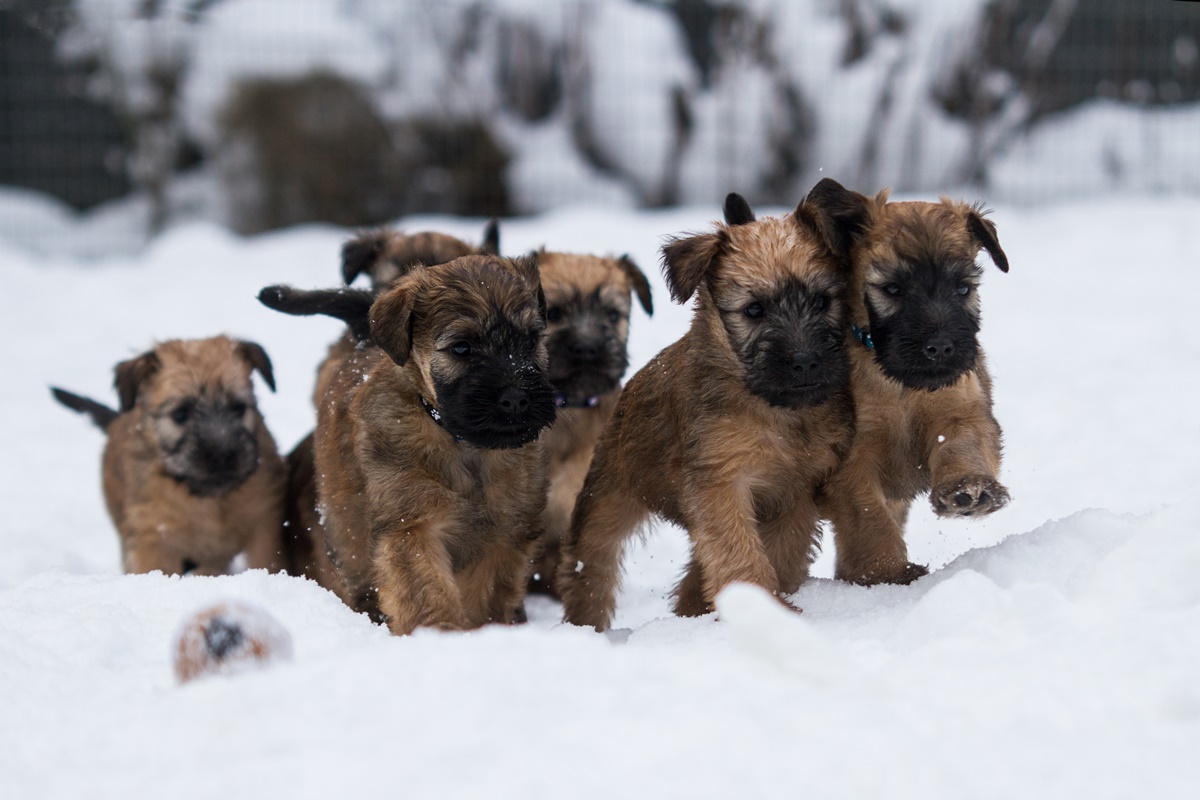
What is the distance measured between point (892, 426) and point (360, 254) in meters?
3.12

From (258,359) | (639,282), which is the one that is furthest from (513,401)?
(258,359)

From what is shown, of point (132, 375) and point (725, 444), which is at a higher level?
point (132, 375)

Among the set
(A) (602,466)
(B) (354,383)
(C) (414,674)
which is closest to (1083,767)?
(C) (414,674)

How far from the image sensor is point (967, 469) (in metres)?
4.28

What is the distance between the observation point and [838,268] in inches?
182

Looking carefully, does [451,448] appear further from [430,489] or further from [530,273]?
[530,273]

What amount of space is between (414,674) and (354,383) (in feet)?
7.94

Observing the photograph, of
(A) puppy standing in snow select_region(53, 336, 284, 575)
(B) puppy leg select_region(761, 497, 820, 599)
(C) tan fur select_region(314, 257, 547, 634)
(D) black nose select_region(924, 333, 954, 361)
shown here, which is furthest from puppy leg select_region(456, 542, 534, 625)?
(A) puppy standing in snow select_region(53, 336, 284, 575)

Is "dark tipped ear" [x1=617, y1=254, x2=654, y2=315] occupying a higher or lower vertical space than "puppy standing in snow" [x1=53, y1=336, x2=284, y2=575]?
higher

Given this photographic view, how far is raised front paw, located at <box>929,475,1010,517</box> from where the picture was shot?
4.07 metres

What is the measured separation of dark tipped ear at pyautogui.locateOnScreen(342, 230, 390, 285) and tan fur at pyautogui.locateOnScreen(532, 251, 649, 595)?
0.92 metres

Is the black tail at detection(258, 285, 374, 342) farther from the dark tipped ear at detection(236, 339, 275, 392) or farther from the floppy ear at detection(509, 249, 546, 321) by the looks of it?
the dark tipped ear at detection(236, 339, 275, 392)

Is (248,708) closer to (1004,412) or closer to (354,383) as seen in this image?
(354,383)

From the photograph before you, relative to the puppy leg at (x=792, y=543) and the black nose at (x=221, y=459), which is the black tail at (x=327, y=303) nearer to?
the black nose at (x=221, y=459)
